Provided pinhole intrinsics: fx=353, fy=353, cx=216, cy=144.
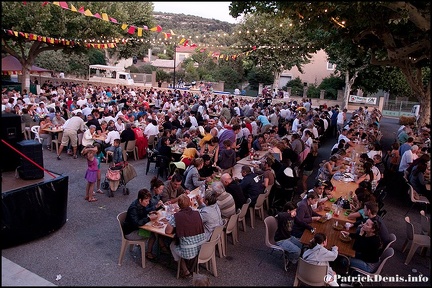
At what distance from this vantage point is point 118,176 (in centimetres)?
838

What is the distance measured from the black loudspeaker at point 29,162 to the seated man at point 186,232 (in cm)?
309

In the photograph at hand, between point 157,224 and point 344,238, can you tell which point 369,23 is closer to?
point 344,238

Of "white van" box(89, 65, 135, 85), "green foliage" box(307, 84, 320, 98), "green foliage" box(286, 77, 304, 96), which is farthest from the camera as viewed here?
"green foliage" box(286, 77, 304, 96)

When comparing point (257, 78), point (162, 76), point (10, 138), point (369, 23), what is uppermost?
point (369, 23)

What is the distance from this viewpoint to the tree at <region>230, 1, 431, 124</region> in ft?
30.3

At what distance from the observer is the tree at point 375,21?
30.3 feet

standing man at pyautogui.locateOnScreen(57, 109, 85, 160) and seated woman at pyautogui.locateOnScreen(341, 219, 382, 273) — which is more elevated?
standing man at pyautogui.locateOnScreen(57, 109, 85, 160)

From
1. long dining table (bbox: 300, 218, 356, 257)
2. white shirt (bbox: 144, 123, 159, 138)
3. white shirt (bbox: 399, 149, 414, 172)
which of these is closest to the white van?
white shirt (bbox: 144, 123, 159, 138)

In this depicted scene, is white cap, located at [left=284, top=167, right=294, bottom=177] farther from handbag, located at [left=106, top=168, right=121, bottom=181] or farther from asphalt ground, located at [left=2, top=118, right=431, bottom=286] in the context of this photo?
handbag, located at [left=106, top=168, right=121, bottom=181]

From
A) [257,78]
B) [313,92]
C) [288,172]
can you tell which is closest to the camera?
[288,172]

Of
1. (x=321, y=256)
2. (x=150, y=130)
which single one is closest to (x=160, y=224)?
(x=321, y=256)

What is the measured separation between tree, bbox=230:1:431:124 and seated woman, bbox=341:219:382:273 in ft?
17.7

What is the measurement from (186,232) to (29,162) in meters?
3.53

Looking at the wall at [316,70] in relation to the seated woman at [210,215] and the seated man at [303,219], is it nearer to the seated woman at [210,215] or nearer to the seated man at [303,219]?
the seated man at [303,219]
